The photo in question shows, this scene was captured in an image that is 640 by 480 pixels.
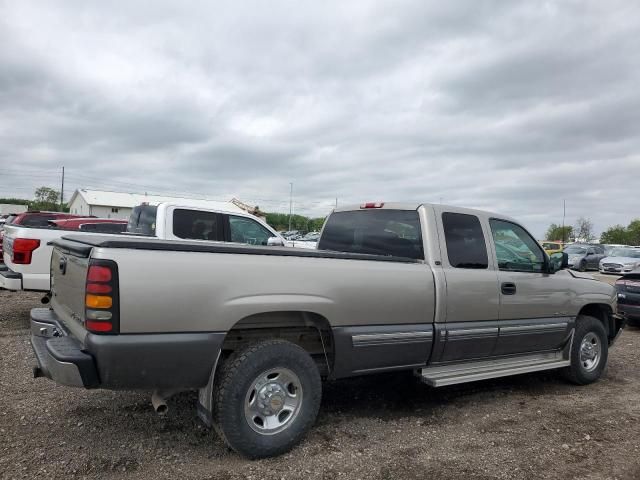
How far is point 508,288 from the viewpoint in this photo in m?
4.91

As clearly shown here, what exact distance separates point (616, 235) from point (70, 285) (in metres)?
88.8

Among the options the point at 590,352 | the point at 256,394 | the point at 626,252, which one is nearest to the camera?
the point at 256,394

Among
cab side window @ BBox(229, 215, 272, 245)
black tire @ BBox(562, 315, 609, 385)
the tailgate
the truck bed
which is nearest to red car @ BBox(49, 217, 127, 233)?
cab side window @ BBox(229, 215, 272, 245)

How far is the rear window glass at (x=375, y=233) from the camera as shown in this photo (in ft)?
15.4

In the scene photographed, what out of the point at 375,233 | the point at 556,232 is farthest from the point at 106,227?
the point at 556,232

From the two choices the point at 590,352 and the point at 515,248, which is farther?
the point at 590,352

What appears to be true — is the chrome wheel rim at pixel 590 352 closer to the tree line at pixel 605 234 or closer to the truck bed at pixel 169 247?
the truck bed at pixel 169 247

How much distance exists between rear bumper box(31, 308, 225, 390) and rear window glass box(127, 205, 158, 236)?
4757 millimetres

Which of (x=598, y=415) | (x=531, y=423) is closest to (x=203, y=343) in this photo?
(x=531, y=423)

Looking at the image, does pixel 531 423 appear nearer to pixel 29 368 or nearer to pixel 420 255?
pixel 420 255

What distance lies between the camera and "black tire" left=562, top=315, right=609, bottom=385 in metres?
5.63

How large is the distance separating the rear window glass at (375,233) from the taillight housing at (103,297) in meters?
2.61

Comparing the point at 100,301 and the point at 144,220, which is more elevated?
the point at 144,220

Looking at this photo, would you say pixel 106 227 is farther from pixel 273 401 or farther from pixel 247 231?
pixel 273 401
